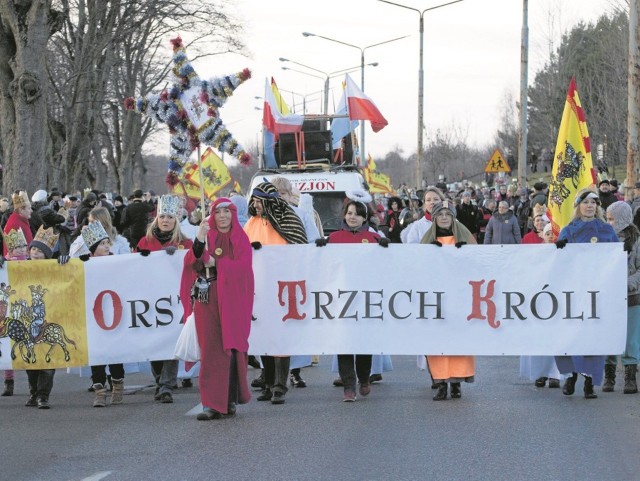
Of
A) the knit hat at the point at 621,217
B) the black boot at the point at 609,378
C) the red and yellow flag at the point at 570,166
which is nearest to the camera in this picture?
the black boot at the point at 609,378

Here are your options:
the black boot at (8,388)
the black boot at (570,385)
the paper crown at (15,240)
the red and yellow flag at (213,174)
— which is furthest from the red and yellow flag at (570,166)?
the red and yellow flag at (213,174)

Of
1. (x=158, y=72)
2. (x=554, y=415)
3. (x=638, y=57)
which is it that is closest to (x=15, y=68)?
(x=638, y=57)

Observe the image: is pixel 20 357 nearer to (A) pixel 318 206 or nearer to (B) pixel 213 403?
(B) pixel 213 403

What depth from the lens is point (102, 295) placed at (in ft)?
41.7

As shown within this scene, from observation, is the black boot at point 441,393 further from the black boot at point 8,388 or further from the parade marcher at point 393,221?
the parade marcher at point 393,221

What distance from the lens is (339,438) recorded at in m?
9.92

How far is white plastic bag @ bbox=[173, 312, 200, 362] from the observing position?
11055 mm

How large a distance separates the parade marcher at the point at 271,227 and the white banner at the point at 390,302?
19 cm

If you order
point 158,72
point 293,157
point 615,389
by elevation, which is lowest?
point 615,389

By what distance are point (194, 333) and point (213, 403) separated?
0.61m

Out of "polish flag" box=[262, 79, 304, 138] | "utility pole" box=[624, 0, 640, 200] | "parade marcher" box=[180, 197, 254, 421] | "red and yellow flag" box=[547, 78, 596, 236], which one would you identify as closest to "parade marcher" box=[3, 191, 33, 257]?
"parade marcher" box=[180, 197, 254, 421]

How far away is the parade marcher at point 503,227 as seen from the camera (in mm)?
21906

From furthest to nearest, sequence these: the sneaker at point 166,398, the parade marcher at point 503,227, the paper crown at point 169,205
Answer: the parade marcher at point 503,227 < the paper crown at point 169,205 < the sneaker at point 166,398

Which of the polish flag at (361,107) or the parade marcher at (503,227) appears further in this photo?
the polish flag at (361,107)
